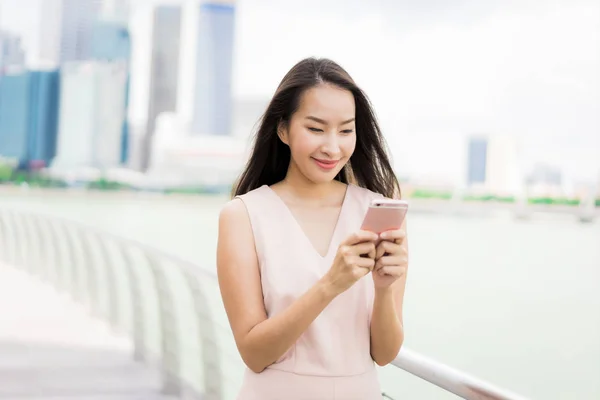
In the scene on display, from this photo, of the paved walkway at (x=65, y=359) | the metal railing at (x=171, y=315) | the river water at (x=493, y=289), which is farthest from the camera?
the river water at (x=493, y=289)

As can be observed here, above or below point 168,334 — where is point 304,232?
above

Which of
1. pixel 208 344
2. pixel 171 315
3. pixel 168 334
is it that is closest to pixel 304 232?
pixel 208 344

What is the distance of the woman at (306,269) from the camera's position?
103cm

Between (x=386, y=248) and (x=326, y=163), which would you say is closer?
(x=386, y=248)

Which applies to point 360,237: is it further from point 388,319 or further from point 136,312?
point 136,312

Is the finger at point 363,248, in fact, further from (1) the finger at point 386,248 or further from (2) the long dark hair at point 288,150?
(2) the long dark hair at point 288,150

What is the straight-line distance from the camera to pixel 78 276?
5.34m

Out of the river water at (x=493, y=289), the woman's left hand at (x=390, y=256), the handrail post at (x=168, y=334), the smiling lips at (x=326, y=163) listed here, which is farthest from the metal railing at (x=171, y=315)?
the river water at (x=493, y=289)

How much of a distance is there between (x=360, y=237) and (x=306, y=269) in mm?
164

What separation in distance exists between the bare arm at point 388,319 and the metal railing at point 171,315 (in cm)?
15

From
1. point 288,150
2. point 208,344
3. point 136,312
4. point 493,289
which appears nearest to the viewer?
point 288,150

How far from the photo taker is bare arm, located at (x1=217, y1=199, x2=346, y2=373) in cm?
96

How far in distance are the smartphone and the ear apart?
256 mm

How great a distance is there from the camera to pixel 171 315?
127 inches
